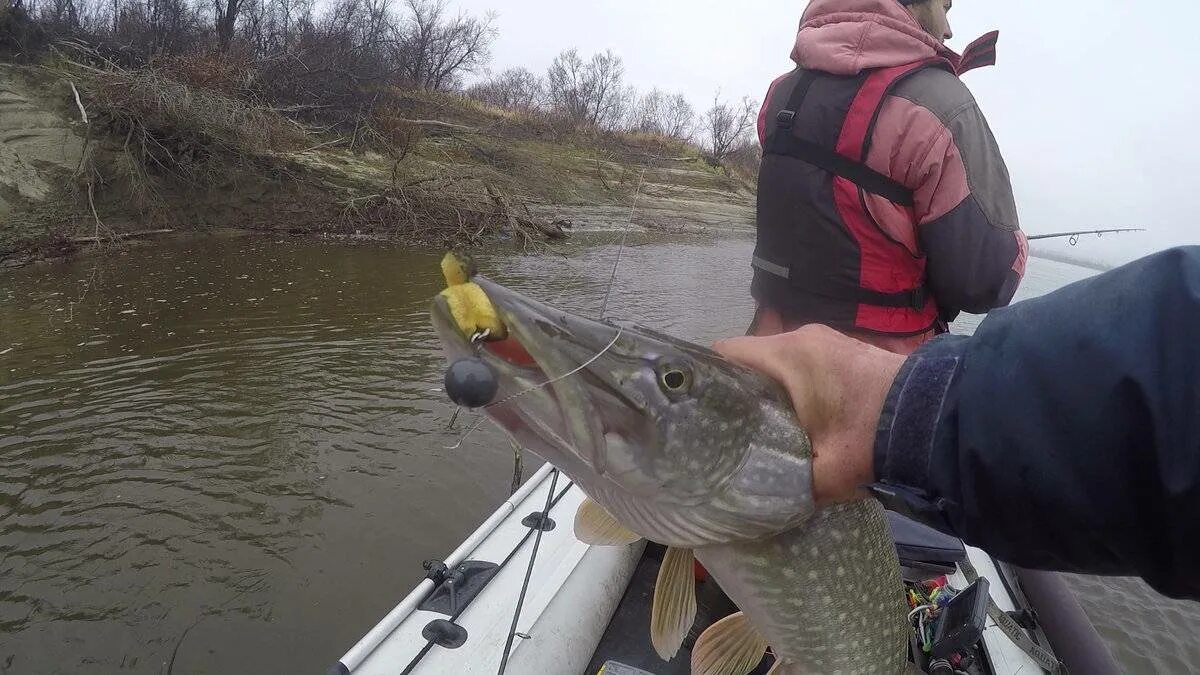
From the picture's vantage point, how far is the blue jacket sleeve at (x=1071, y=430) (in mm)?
767

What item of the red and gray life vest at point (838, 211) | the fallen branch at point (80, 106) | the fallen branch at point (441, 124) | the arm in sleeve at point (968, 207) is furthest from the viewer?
the fallen branch at point (441, 124)

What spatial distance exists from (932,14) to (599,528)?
2.13 m

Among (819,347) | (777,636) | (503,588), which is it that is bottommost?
(503,588)

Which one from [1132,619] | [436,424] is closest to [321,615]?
[436,424]

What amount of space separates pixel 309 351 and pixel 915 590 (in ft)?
18.4

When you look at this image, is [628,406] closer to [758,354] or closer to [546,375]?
[546,375]

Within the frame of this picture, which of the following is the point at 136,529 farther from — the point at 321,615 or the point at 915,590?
the point at 915,590

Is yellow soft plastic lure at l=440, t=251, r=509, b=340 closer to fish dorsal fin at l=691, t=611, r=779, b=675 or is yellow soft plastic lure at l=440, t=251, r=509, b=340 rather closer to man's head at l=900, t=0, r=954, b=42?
fish dorsal fin at l=691, t=611, r=779, b=675

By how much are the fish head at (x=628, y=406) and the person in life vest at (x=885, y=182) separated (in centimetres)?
114

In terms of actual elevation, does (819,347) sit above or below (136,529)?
above

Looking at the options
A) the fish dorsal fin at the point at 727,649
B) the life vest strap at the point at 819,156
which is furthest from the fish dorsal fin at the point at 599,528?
the life vest strap at the point at 819,156

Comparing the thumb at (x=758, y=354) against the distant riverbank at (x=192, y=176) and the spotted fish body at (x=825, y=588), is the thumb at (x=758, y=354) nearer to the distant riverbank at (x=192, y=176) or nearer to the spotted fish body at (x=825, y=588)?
the spotted fish body at (x=825, y=588)

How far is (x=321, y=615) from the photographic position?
3.06 meters

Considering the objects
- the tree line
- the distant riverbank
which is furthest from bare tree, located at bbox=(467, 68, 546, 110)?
the distant riverbank
